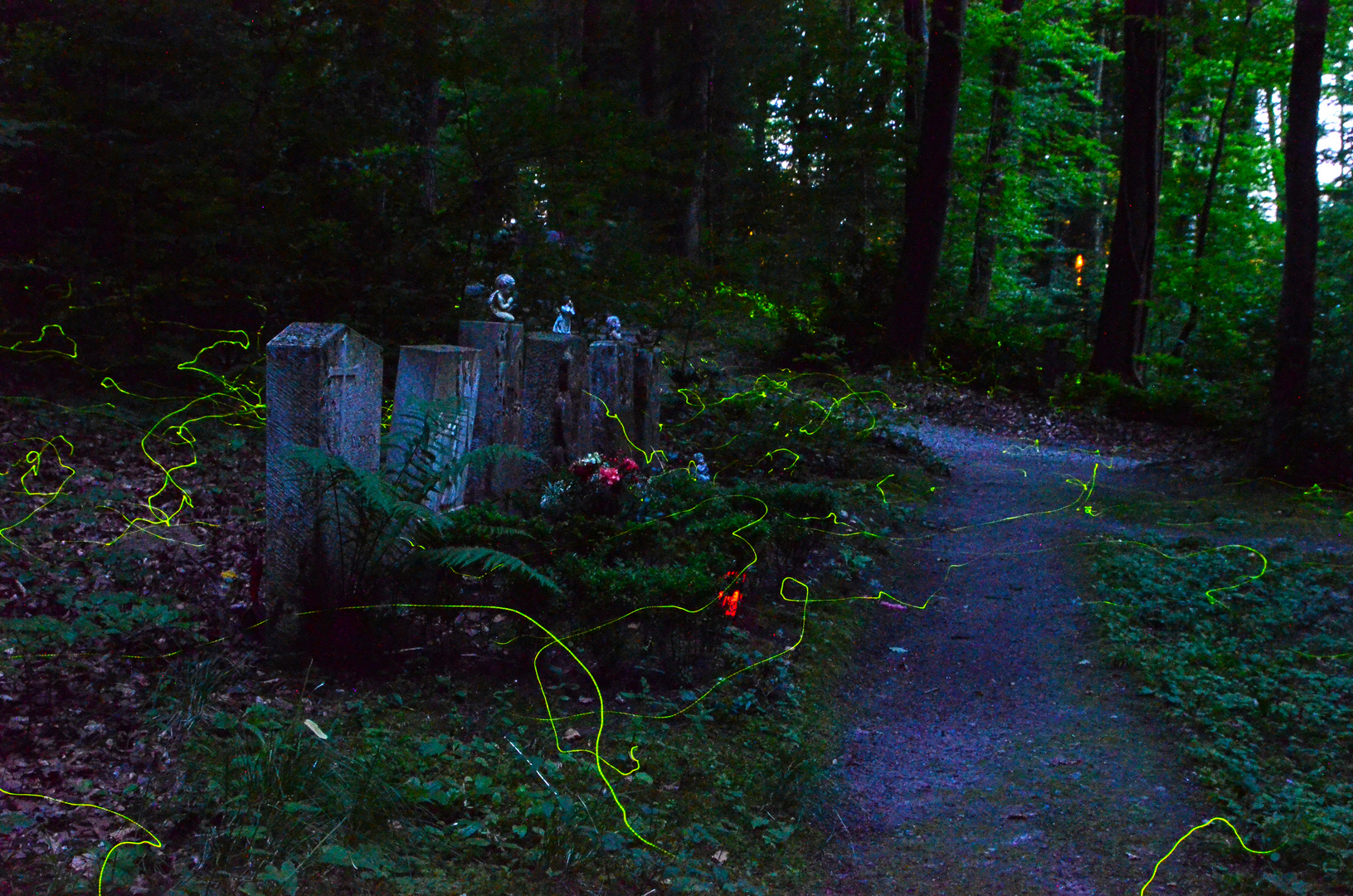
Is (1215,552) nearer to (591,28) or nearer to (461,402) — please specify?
(461,402)

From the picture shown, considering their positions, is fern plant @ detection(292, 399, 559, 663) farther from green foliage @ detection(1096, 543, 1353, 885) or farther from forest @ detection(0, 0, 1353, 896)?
green foliage @ detection(1096, 543, 1353, 885)

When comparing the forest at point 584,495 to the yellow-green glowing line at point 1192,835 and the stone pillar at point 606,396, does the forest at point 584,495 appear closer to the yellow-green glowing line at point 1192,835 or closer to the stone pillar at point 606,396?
the yellow-green glowing line at point 1192,835

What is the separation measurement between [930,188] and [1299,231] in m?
7.71

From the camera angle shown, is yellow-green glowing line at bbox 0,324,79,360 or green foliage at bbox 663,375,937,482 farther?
green foliage at bbox 663,375,937,482

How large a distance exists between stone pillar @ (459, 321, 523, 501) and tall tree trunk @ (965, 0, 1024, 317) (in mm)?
16238

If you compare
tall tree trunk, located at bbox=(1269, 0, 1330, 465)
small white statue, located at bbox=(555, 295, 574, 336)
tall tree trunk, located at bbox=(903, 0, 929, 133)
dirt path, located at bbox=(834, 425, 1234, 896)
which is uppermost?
tall tree trunk, located at bbox=(903, 0, 929, 133)

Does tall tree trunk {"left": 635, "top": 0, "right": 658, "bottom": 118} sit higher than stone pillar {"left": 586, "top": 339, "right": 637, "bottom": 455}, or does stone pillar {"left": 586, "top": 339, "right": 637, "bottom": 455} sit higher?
tall tree trunk {"left": 635, "top": 0, "right": 658, "bottom": 118}

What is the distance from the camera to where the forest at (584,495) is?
3.44 meters

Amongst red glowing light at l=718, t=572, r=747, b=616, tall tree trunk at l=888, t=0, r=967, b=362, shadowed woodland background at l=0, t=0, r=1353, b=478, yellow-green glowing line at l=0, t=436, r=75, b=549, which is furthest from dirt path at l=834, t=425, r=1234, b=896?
Answer: tall tree trunk at l=888, t=0, r=967, b=362

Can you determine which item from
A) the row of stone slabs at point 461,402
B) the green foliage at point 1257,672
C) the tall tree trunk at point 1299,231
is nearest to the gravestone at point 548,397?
the row of stone slabs at point 461,402

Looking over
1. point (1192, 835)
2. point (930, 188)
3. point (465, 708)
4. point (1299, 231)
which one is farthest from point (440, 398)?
point (930, 188)

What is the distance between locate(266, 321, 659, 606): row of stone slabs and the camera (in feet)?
14.5

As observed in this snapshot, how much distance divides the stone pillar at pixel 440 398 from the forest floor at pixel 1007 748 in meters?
2.34

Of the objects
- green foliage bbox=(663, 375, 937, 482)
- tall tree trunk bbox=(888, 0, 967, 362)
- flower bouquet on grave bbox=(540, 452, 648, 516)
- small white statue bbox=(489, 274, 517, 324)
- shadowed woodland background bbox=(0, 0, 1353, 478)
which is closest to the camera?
flower bouquet on grave bbox=(540, 452, 648, 516)
